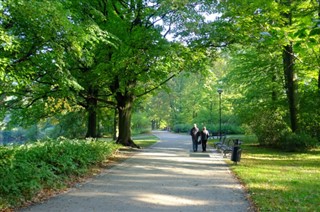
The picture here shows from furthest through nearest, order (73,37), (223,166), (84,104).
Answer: (84,104)
(223,166)
(73,37)

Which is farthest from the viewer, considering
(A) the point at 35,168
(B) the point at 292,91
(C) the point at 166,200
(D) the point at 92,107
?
(B) the point at 292,91

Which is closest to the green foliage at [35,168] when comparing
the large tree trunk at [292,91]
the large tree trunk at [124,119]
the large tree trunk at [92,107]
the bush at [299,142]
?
the large tree trunk at [92,107]

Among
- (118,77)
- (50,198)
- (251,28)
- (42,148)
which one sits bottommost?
A: (50,198)

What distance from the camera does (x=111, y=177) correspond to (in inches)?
443

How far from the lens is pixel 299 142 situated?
68.8 feet

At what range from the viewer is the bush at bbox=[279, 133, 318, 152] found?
68.8 feet

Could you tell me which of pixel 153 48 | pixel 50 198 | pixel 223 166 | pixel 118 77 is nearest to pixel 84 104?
pixel 118 77

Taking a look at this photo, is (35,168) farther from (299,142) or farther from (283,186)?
(299,142)

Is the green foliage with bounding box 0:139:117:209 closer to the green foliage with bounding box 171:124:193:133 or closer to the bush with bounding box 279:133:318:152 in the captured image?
the bush with bounding box 279:133:318:152

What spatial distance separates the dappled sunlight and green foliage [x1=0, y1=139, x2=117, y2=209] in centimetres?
230

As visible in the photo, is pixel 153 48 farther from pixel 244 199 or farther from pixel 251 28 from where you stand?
pixel 244 199

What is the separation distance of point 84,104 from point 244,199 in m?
15.6

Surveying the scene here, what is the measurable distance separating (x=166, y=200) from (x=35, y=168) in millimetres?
3163

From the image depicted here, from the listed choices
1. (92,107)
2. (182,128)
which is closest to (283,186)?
(92,107)
